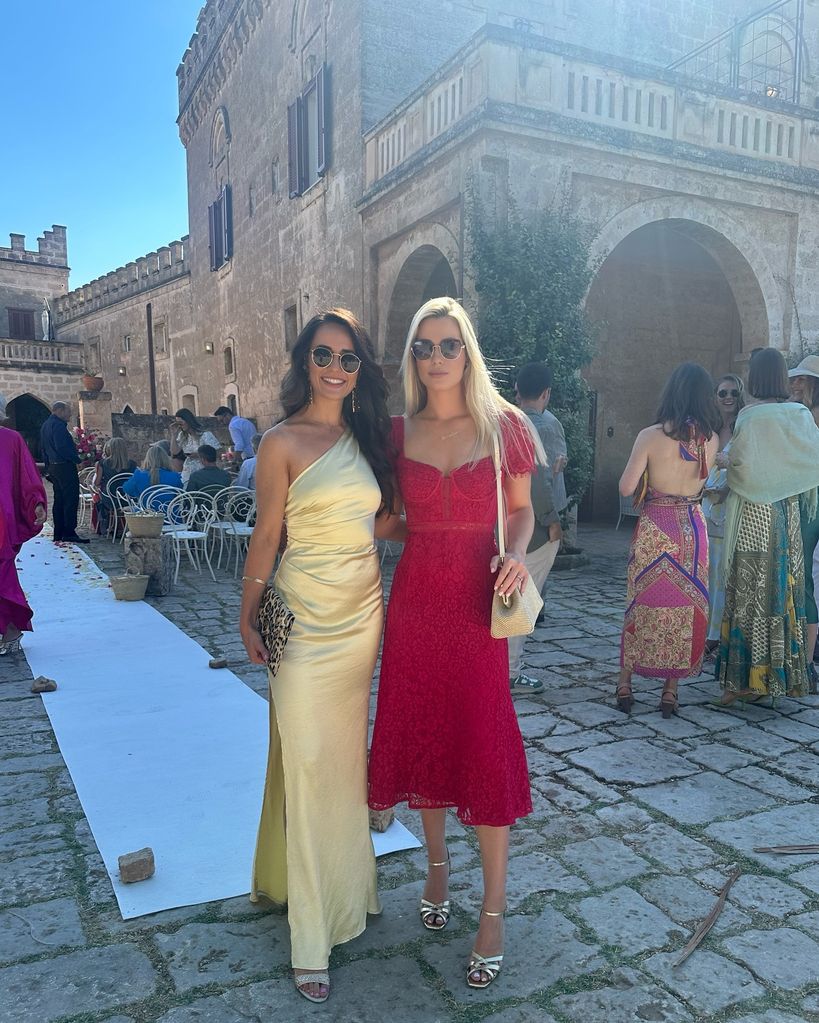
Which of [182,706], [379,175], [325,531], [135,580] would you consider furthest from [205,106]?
[325,531]

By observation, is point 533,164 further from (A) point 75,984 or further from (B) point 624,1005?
(A) point 75,984

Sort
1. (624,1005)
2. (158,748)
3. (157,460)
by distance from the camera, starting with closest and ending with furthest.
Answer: (624,1005) → (158,748) → (157,460)

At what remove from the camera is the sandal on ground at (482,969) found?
6.33 feet

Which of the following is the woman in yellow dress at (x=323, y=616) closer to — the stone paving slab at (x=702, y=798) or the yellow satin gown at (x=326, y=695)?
the yellow satin gown at (x=326, y=695)

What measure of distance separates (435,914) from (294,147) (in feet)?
43.5

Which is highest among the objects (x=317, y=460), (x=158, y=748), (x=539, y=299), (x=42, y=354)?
(x=42, y=354)

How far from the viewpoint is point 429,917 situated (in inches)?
85.7

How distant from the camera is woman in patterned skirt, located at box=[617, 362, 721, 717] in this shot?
3719 millimetres

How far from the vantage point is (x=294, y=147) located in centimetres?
1286

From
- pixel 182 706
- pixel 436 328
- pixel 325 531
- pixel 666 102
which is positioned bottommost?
pixel 182 706

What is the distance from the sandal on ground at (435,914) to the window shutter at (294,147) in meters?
12.8

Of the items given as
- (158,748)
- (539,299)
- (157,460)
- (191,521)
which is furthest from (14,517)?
(539,299)

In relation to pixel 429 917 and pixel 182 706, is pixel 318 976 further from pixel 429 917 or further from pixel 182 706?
pixel 182 706

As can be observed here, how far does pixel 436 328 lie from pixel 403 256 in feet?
26.1
